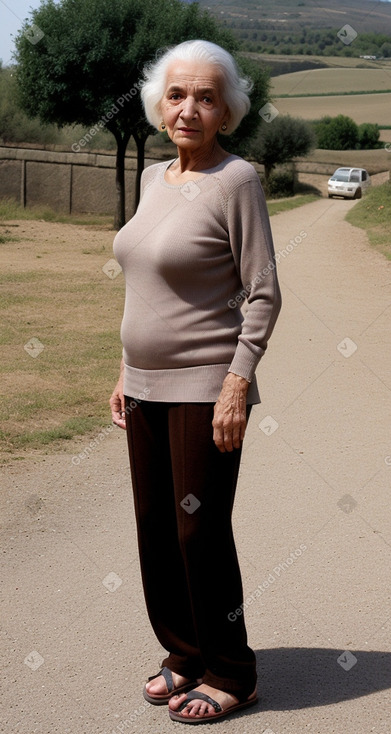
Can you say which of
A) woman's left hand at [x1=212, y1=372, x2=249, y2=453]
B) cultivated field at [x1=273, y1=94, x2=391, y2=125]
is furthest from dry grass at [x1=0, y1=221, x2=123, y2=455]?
cultivated field at [x1=273, y1=94, x2=391, y2=125]

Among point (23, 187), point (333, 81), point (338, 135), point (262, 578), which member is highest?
point (262, 578)

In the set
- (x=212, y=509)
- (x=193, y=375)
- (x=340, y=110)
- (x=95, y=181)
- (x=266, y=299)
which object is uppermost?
(x=266, y=299)

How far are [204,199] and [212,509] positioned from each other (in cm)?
90

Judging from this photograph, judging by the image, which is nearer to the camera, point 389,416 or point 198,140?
point 198,140

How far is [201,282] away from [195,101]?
0.53m

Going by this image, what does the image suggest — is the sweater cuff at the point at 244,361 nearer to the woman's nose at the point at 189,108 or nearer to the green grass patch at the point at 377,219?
the woman's nose at the point at 189,108

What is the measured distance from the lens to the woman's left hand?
272 centimetres

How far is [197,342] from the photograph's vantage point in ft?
9.04

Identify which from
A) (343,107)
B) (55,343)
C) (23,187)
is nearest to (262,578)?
(55,343)

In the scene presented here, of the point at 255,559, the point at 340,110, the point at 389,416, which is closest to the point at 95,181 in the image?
the point at 389,416

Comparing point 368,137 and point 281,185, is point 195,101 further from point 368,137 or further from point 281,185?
point 368,137

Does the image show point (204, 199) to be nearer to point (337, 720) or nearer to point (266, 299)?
point (266, 299)

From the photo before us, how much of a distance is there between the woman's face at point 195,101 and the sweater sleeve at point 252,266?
0.23 meters

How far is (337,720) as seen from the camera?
302 centimetres
